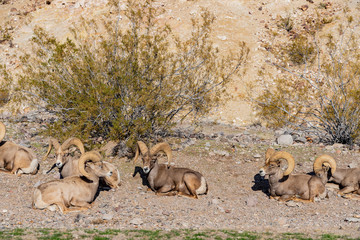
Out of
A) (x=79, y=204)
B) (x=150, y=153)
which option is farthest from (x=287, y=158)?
(x=79, y=204)

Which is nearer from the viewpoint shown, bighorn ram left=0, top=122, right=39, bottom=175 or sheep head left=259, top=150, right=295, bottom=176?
sheep head left=259, top=150, right=295, bottom=176

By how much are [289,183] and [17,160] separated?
28.6 ft

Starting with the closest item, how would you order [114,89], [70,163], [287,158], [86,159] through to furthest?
1. [86,159]
2. [287,158]
3. [70,163]
4. [114,89]

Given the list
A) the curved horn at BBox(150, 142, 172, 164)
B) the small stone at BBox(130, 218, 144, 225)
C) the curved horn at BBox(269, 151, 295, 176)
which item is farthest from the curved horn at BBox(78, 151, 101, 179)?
the curved horn at BBox(269, 151, 295, 176)

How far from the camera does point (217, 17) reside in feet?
114

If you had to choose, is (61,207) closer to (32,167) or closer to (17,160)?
(32,167)

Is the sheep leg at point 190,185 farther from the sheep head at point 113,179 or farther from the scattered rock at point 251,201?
the sheep head at point 113,179

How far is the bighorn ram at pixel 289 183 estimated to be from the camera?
1230cm

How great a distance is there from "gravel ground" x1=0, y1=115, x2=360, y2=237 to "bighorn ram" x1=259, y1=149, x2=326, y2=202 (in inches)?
12.8

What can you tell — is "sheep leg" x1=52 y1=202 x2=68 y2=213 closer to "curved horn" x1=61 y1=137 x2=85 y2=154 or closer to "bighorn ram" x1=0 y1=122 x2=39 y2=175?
"curved horn" x1=61 y1=137 x2=85 y2=154

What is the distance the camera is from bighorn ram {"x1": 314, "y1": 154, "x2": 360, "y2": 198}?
13.1 m

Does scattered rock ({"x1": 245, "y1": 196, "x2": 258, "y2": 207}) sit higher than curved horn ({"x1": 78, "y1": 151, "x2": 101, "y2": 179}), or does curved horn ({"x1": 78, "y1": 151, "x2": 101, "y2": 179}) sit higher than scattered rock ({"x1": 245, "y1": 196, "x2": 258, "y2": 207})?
curved horn ({"x1": 78, "y1": 151, "x2": 101, "y2": 179})

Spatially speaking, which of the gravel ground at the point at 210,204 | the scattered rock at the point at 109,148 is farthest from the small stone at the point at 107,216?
the scattered rock at the point at 109,148

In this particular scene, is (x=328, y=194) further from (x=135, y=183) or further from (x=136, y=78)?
(x=136, y=78)
